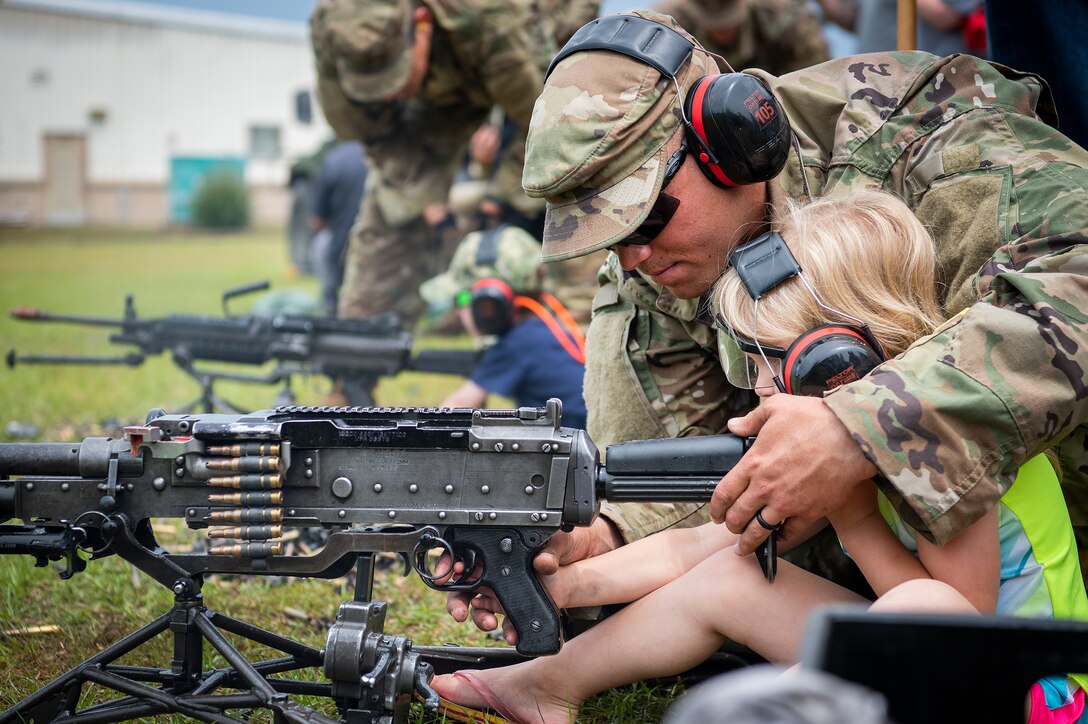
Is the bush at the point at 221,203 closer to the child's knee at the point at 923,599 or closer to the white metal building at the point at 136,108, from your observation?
the white metal building at the point at 136,108

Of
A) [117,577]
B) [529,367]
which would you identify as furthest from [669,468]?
[529,367]

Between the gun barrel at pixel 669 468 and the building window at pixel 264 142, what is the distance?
44.9 metres

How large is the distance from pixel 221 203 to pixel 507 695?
36742 mm

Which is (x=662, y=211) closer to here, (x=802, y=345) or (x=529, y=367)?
(x=802, y=345)

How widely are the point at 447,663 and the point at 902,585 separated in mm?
1333

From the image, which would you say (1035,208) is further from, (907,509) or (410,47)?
(410,47)

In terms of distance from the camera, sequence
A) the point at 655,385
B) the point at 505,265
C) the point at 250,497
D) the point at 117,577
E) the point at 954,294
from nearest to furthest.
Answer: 1. the point at 250,497
2. the point at 954,294
3. the point at 655,385
4. the point at 117,577
5. the point at 505,265

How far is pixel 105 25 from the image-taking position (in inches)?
1610

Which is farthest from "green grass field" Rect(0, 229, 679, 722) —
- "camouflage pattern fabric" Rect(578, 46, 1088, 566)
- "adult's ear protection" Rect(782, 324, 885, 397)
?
"adult's ear protection" Rect(782, 324, 885, 397)

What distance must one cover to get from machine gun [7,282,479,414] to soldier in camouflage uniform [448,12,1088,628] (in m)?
3.01

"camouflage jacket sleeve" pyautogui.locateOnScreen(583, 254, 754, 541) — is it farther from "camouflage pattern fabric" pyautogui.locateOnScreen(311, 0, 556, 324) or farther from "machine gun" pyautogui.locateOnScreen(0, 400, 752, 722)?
"camouflage pattern fabric" pyautogui.locateOnScreen(311, 0, 556, 324)

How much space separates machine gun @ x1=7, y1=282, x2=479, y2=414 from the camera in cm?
615

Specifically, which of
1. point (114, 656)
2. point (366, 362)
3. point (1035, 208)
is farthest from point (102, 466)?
point (366, 362)

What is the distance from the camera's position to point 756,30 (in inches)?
316
